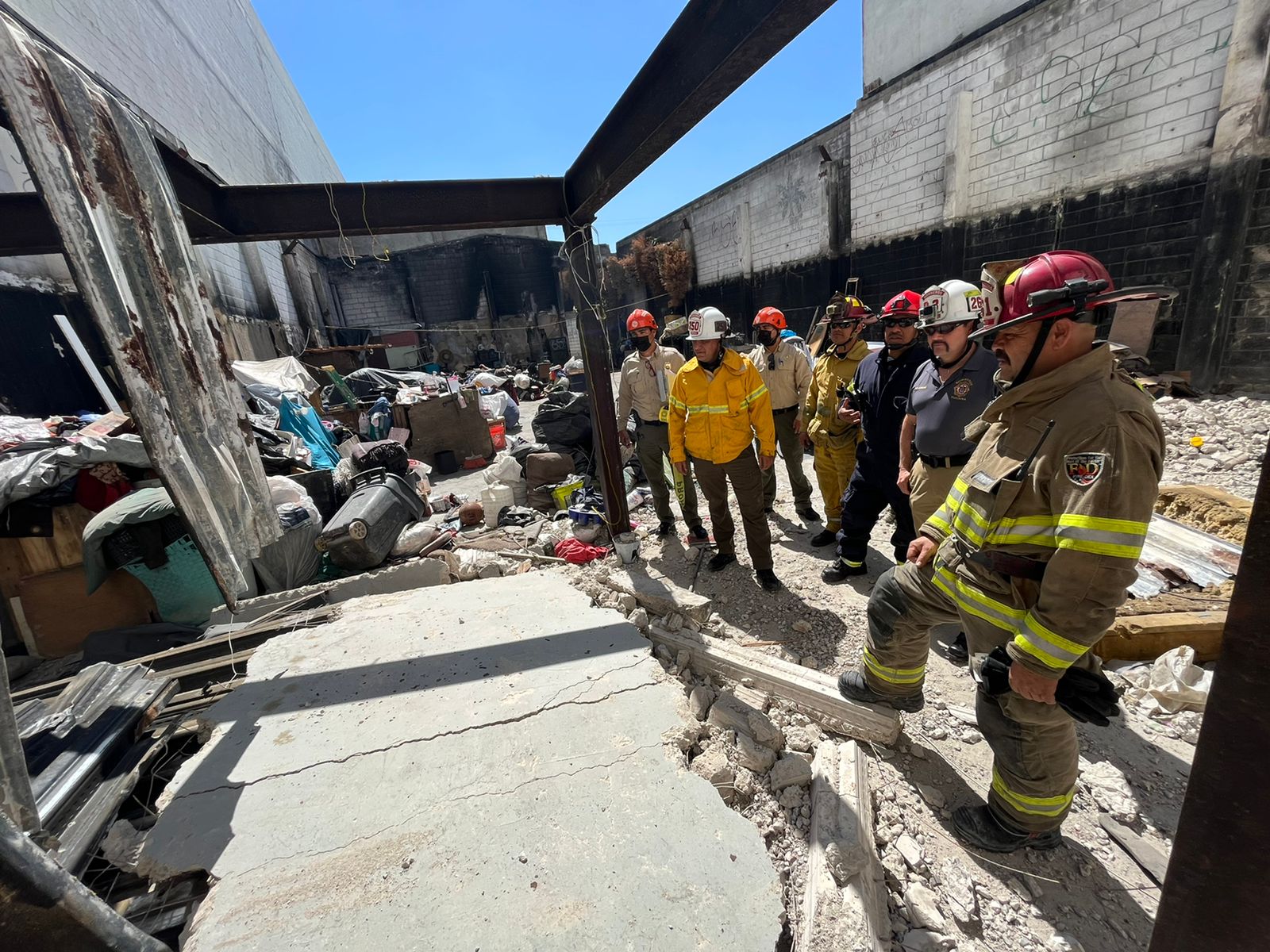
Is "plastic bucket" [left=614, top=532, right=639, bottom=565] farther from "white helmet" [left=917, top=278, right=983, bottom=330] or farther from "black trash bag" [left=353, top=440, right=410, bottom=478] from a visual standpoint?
"black trash bag" [left=353, top=440, right=410, bottom=478]

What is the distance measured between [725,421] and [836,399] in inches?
44.4

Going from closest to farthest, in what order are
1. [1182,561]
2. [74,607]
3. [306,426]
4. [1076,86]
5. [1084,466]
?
[1084,466], [1182,561], [74,607], [1076,86], [306,426]

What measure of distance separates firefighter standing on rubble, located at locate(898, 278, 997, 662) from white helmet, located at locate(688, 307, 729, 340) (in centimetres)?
120

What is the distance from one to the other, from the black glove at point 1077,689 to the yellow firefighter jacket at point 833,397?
8.36 feet

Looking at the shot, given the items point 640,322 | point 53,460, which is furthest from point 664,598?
point 53,460

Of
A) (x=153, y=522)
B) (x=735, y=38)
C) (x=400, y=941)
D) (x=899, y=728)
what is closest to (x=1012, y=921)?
(x=899, y=728)

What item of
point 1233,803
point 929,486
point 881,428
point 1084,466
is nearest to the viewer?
point 1233,803

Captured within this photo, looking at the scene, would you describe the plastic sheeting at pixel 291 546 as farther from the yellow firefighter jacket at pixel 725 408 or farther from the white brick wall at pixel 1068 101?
the white brick wall at pixel 1068 101

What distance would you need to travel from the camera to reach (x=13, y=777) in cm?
113

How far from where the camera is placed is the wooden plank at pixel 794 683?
213 cm

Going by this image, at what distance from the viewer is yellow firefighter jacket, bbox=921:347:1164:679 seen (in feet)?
4.42

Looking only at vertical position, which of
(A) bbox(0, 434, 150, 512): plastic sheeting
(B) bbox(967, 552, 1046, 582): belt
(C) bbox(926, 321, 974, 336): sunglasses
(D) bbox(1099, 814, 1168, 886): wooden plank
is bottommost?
(D) bbox(1099, 814, 1168, 886): wooden plank

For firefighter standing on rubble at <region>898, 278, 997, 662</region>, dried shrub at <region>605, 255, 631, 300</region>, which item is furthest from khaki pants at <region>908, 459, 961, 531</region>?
dried shrub at <region>605, 255, 631, 300</region>

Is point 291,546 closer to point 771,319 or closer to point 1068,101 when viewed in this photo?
point 771,319
